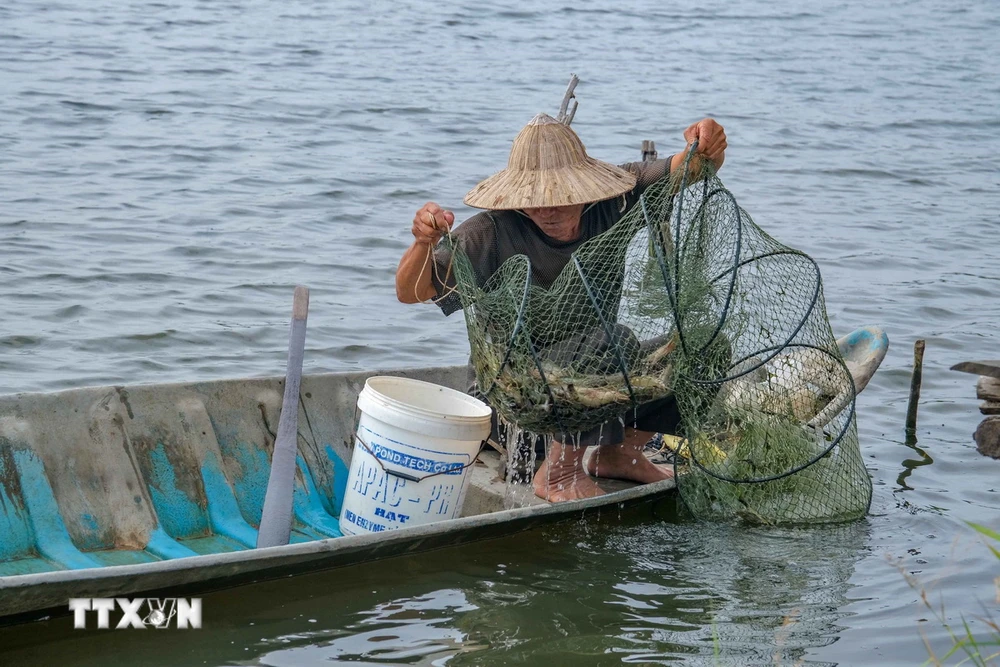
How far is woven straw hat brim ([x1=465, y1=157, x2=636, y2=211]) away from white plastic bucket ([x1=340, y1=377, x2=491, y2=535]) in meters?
0.81

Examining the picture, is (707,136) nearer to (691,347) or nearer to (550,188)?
(550,188)

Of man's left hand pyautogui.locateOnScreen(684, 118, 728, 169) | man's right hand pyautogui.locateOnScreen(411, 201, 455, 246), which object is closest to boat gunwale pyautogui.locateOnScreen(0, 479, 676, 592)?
man's right hand pyautogui.locateOnScreen(411, 201, 455, 246)

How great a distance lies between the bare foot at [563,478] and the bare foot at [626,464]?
0.23 m

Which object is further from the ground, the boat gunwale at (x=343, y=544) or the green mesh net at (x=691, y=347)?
the green mesh net at (x=691, y=347)

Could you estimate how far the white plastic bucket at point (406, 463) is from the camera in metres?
4.27

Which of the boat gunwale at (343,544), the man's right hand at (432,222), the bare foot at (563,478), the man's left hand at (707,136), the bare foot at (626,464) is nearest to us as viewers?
the boat gunwale at (343,544)

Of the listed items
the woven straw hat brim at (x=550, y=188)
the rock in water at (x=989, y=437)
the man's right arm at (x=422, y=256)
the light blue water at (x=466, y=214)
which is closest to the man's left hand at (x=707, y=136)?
the woven straw hat brim at (x=550, y=188)

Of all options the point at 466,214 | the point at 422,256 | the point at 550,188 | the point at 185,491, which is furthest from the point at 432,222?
the point at 466,214

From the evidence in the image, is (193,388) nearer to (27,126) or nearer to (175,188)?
(175,188)

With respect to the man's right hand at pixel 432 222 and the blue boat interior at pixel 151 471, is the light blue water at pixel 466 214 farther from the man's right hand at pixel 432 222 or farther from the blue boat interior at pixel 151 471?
the man's right hand at pixel 432 222

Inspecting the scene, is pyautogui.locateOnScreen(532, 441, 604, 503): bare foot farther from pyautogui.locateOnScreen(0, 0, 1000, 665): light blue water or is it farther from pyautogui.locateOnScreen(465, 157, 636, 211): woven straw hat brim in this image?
pyautogui.locateOnScreen(465, 157, 636, 211): woven straw hat brim

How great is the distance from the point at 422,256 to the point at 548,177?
1.93ft

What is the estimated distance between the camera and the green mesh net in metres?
4.45

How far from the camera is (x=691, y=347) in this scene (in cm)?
458
